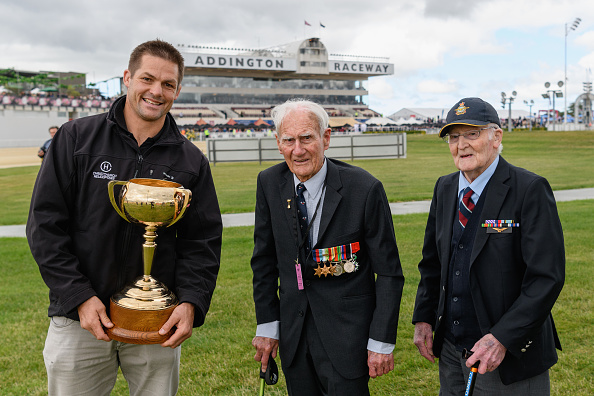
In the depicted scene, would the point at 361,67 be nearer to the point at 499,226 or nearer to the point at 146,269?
the point at 499,226

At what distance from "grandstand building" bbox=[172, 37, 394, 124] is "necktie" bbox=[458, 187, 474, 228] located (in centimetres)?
8094

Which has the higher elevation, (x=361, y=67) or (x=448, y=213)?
(x=361, y=67)

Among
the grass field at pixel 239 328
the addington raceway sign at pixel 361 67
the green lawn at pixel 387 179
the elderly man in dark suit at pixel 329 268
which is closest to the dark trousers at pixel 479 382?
the elderly man in dark suit at pixel 329 268

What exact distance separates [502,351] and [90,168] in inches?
79.3

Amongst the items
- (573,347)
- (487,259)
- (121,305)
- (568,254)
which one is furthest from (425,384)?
(568,254)

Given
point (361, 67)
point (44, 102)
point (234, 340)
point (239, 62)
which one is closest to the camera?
point (234, 340)

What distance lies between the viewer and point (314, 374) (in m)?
2.83

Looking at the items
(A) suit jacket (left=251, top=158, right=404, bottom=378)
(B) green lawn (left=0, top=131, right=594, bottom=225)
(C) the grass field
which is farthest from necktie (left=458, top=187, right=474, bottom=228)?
(B) green lawn (left=0, top=131, right=594, bottom=225)

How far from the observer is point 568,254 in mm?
8008

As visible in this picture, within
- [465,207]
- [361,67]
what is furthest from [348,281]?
[361,67]

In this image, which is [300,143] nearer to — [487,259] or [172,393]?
[487,259]

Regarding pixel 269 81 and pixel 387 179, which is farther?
pixel 269 81

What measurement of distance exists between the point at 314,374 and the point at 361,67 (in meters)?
104

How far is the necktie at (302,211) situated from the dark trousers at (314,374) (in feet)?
1.24
